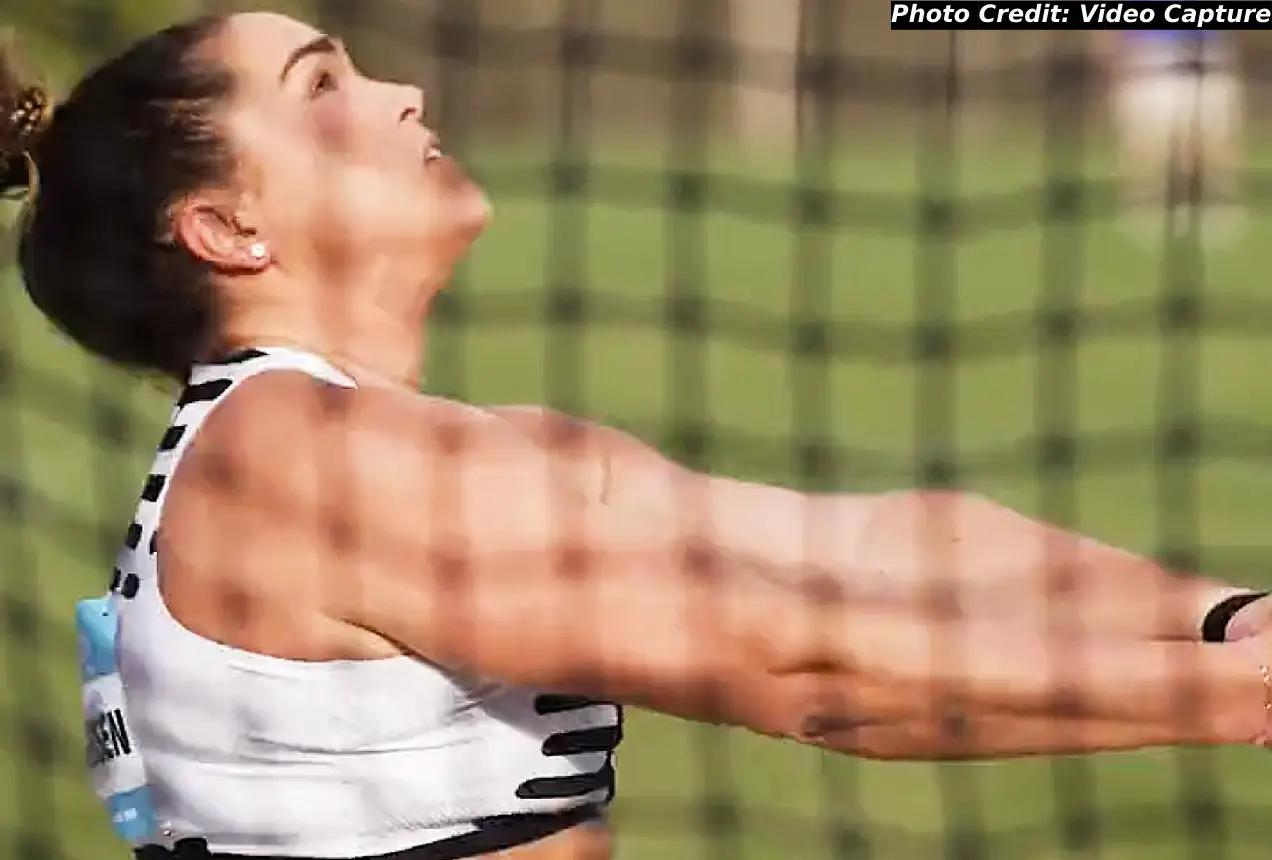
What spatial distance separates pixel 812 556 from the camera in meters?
1.64

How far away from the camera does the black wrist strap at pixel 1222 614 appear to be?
1.44m

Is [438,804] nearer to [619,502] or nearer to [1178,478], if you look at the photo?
[619,502]

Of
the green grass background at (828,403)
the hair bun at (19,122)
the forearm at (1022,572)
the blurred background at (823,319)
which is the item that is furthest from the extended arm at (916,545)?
the green grass background at (828,403)

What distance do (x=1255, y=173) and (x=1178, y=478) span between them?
9.14 ft

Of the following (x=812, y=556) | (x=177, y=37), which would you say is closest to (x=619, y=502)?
(x=812, y=556)

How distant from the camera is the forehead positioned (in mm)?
1521

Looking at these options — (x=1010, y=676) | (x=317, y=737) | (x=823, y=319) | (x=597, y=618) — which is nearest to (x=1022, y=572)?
(x=1010, y=676)

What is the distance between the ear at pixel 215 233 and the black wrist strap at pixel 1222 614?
2.23ft

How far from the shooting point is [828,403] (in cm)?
471

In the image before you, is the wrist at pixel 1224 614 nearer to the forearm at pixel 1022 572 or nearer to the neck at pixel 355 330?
the forearm at pixel 1022 572

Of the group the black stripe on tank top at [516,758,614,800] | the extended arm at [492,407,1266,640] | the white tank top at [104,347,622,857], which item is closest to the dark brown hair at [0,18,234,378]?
the white tank top at [104,347,622,857]

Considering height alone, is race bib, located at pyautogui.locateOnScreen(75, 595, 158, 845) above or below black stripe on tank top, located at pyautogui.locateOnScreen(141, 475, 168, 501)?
below

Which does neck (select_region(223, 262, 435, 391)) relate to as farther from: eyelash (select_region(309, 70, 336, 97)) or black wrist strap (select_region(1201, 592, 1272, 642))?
black wrist strap (select_region(1201, 592, 1272, 642))

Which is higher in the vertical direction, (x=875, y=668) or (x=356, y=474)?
(x=356, y=474)
